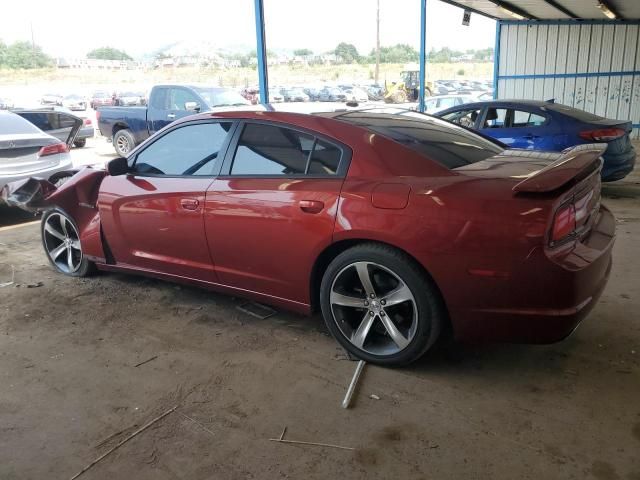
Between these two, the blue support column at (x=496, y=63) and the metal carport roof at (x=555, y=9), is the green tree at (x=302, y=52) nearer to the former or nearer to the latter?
the blue support column at (x=496, y=63)

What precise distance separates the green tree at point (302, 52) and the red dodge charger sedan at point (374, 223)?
6420 centimetres

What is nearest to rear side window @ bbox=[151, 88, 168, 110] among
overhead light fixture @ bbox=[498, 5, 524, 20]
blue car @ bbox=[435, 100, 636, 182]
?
blue car @ bbox=[435, 100, 636, 182]

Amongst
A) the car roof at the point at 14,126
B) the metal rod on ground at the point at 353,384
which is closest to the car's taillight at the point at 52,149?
the car roof at the point at 14,126

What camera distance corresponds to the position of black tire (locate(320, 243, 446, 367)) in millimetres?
2840

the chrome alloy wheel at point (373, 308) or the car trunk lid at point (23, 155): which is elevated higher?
the car trunk lid at point (23, 155)

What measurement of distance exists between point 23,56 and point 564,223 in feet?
245

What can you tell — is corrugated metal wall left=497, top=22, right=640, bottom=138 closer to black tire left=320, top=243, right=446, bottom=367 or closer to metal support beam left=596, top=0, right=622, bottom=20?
metal support beam left=596, top=0, right=622, bottom=20

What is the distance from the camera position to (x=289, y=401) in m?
2.86

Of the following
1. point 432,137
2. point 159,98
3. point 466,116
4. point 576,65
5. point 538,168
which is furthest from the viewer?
point 576,65

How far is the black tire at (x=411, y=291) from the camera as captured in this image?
2.84 metres

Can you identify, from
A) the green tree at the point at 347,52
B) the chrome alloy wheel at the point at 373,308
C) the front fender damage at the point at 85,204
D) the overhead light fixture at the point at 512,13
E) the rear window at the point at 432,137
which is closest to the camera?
the chrome alloy wheel at the point at 373,308

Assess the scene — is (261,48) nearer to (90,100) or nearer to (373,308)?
(373,308)

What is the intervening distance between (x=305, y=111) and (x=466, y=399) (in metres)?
2.02

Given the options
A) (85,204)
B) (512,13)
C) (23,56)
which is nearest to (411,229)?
(85,204)
